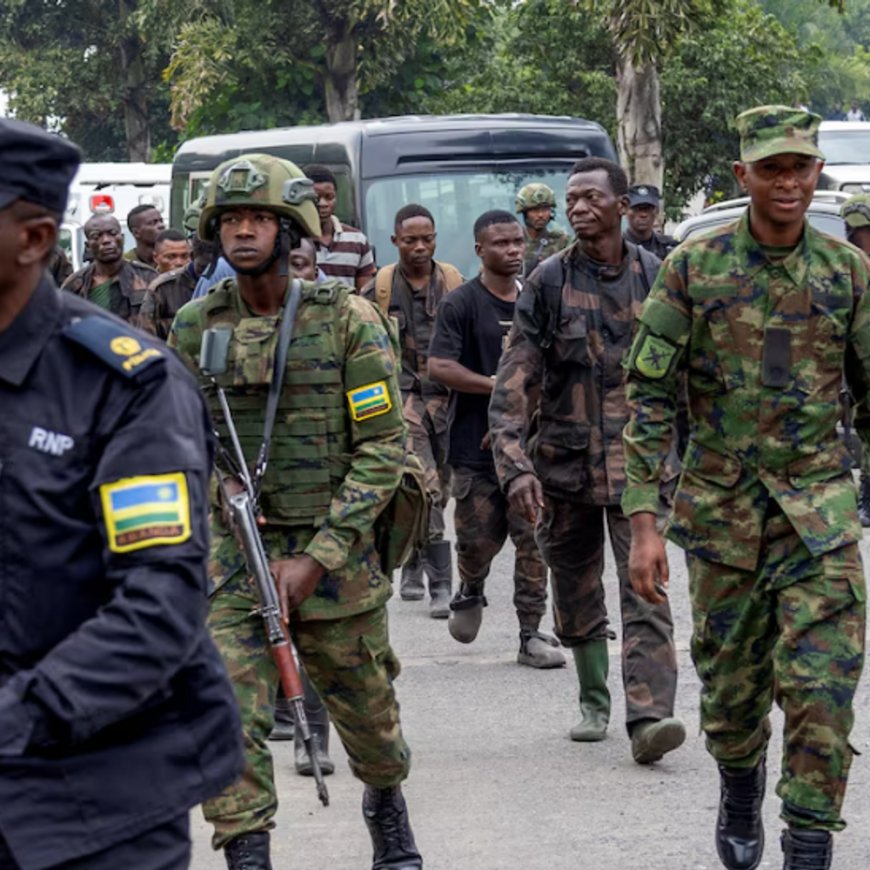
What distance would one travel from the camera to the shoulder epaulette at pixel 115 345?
2973 mm

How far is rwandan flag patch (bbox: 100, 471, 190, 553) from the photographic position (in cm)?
294

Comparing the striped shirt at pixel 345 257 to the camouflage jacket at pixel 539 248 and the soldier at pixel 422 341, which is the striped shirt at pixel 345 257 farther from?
the camouflage jacket at pixel 539 248

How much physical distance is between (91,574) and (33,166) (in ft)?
1.76

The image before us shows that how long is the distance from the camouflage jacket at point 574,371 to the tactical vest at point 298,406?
1.69 metres

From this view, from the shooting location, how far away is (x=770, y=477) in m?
5.39

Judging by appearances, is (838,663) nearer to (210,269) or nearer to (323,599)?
(323,599)

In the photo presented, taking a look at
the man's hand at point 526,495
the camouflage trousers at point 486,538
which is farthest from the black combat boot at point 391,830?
the camouflage trousers at point 486,538

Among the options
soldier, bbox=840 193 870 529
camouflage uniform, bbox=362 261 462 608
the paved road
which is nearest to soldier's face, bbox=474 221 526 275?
camouflage uniform, bbox=362 261 462 608

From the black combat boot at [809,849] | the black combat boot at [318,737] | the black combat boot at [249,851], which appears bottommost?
the black combat boot at [318,737]

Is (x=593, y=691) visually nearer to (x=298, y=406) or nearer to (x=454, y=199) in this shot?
(x=298, y=406)

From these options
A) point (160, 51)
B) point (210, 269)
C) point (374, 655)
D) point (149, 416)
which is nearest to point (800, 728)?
point (374, 655)

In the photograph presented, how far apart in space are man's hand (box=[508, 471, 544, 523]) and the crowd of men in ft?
0.04

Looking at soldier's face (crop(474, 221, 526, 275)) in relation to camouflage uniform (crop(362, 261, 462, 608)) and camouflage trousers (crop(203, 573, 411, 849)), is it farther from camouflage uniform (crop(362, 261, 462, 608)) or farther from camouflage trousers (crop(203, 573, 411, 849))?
camouflage trousers (crop(203, 573, 411, 849))

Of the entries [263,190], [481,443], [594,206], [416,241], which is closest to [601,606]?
[594,206]
